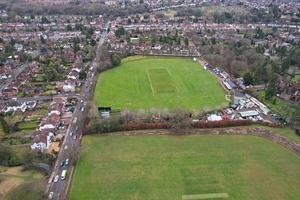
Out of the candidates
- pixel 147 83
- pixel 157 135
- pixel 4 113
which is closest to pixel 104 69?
pixel 147 83

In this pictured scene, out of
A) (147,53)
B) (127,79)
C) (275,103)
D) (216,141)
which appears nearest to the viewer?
(216,141)

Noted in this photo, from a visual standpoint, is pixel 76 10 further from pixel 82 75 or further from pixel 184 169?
pixel 184 169

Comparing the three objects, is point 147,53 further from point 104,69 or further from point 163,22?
point 163,22

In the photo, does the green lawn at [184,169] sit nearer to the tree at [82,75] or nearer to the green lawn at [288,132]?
the green lawn at [288,132]

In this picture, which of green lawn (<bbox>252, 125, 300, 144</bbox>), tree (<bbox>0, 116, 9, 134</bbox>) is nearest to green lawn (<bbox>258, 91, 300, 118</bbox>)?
green lawn (<bbox>252, 125, 300, 144</bbox>)

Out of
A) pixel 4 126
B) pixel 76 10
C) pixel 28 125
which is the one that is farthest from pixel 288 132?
pixel 76 10

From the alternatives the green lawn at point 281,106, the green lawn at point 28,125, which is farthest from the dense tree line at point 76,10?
the green lawn at point 28,125
